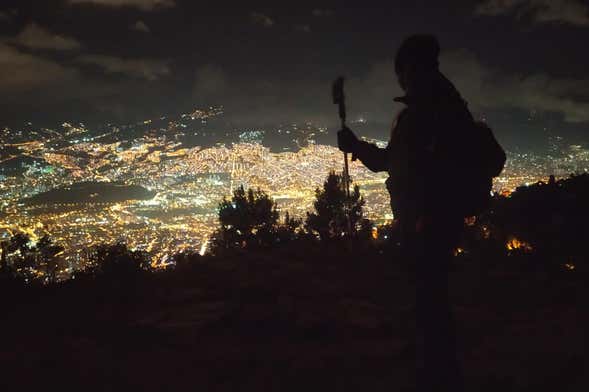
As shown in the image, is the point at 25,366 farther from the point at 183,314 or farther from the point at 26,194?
the point at 26,194

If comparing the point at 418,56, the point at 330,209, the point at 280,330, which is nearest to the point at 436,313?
the point at 418,56

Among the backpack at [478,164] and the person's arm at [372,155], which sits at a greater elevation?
the person's arm at [372,155]

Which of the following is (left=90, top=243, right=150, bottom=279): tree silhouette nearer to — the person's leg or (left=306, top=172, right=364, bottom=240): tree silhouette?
the person's leg

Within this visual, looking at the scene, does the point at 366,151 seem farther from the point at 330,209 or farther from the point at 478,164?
the point at 330,209

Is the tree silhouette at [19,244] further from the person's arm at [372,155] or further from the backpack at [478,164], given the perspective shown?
the backpack at [478,164]

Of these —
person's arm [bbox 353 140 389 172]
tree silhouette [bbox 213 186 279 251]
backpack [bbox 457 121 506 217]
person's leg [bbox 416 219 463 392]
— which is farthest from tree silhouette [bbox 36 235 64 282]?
backpack [bbox 457 121 506 217]

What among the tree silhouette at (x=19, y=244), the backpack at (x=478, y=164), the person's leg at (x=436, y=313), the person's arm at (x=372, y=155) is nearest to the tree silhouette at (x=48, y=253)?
the tree silhouette at (x=19, y=244)

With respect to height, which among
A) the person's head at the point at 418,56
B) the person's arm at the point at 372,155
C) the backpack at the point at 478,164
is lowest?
the backpack at the point at 478,164

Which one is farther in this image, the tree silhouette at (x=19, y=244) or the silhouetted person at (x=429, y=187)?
the tree silhouette at (x=19, y=244)
